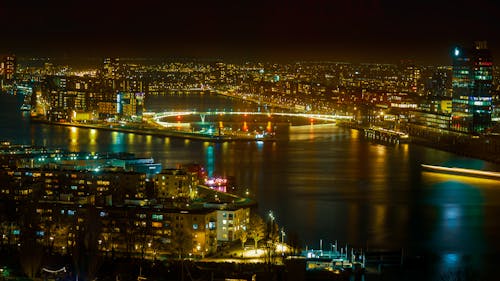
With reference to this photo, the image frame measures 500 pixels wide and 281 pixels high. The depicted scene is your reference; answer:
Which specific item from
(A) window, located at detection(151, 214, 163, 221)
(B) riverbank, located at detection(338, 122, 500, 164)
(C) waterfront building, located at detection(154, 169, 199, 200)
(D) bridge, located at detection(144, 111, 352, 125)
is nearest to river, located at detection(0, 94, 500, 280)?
(B) riverbank, located at detection(338, 122, 500, 164)

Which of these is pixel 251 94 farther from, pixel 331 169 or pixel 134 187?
pixel 134 187

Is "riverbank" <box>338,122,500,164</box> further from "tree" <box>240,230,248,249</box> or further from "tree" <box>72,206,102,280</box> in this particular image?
"tree" <box>72,206,102,280</box>

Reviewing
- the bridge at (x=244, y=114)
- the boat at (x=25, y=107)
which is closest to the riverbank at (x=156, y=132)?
the bridge at (x=244, y=114)

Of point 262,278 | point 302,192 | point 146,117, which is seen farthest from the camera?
point 146,117

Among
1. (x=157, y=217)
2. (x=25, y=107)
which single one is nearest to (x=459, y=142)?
(x=157, y=217)

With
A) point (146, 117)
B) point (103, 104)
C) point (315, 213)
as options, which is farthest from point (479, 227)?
point (103, 104)
